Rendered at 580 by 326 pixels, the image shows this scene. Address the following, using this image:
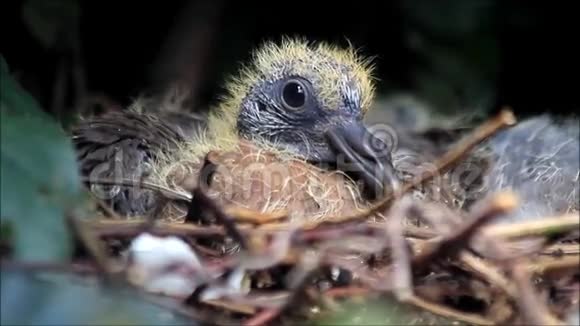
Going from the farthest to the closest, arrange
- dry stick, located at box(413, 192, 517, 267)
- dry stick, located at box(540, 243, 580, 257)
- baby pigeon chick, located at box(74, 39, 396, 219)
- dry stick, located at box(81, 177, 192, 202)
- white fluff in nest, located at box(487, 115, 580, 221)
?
1. white fluff in nest, located at box(487, 115, 580, 221)
2. baby pigeon chick, located at box(74, 39, 396, 219)
3. dry stick, located at box(81, 177, 192, 202)
4. dry stick, located at box(540, 243, 580, 257)
5. dry stick, located at box(413, 192, 517, 267)

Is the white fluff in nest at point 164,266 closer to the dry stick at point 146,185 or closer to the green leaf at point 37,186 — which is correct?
the green leaf at point 37,186

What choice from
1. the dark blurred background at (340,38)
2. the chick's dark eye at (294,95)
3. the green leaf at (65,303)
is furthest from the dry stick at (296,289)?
the dark blurred background at (340,38)

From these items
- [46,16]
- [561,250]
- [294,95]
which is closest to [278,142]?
[294,95]

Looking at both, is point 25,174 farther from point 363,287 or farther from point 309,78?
point 309,78

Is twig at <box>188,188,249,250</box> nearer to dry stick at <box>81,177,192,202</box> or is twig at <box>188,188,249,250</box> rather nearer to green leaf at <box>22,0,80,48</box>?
dry stick at <box>81,177,192,202</box>

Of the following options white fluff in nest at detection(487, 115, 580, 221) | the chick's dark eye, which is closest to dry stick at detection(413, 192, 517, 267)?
white fluff in nest at detection(487, 115, 580, 221)

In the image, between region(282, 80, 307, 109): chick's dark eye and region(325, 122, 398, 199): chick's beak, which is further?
region(282, 80, 307, 109): chick's dark eye

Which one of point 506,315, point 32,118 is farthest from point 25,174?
point 506,315

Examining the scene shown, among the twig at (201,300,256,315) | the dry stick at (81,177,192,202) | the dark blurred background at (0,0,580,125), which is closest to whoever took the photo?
the twig at (201,300,256,315)
